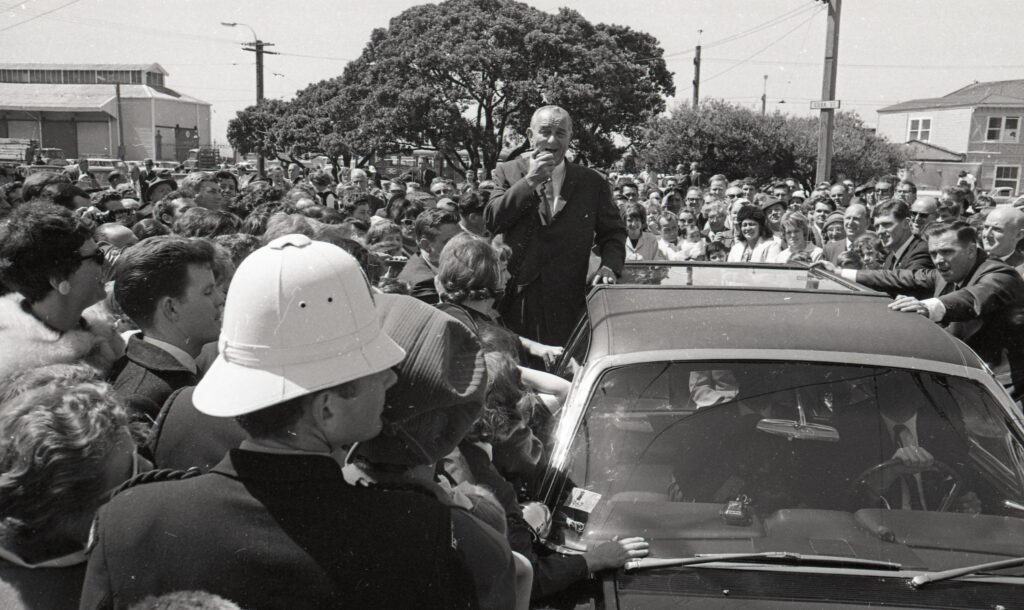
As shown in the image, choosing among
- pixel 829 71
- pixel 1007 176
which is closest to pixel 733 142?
pixel 829 71

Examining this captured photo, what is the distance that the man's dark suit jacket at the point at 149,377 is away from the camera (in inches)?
94.5

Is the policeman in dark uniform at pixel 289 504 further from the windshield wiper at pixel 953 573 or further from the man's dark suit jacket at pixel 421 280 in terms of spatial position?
the man's dark suit jacket at pixel 421 280

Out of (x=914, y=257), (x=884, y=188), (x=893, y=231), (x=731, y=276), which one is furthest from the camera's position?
(x=884, y=188)

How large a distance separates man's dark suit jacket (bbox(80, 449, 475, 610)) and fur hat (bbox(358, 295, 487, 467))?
20cm

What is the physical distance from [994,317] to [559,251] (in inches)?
88.3

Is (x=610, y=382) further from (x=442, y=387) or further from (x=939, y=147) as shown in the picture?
(x=939, y=147)

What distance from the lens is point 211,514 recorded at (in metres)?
1.30

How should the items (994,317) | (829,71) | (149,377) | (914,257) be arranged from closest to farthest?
(149,377) < (994,317) < (914,257) < (829,71)

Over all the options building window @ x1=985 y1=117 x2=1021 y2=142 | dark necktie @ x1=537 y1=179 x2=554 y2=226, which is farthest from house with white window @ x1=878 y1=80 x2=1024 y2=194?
dark necktie @ x1=537 y1=179 x2=554 y2=226

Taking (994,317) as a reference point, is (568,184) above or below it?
above

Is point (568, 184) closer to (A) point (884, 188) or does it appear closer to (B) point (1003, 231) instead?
(B) point (1003, 231)

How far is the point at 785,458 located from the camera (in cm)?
259

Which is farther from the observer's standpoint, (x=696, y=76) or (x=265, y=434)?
(x=696, y=76)

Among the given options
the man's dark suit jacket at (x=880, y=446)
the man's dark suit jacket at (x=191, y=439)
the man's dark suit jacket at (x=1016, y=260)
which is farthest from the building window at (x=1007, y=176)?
the man's dark suit jacket at (x=191, y=439)
